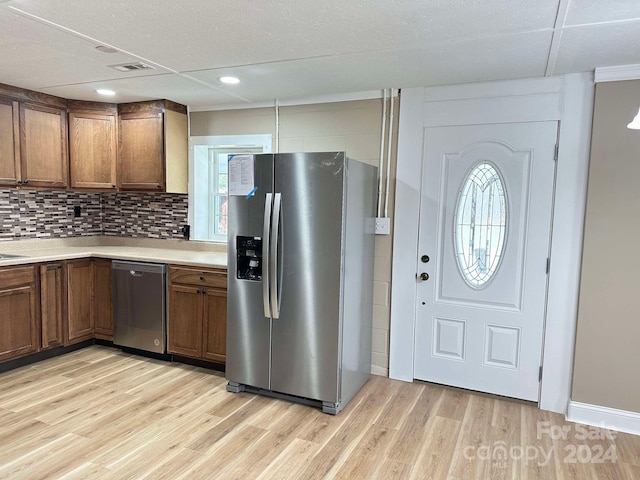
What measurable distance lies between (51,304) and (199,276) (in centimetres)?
132

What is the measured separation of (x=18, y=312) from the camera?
11.4 feet

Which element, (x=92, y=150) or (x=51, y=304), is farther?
(x=92, y=150)

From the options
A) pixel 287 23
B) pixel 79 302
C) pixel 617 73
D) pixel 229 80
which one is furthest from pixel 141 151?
pixel 617 73

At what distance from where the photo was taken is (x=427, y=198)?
3.37 meters

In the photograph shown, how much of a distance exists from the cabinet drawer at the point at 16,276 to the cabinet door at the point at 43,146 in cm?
78

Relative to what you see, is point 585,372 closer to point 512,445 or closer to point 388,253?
point 512,445

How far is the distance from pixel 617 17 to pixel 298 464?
8.89 feet

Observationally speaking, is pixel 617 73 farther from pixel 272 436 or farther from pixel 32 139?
pixel 32 139

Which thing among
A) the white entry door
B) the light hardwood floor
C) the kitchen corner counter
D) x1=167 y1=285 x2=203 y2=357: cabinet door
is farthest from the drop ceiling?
the light hardwood floor

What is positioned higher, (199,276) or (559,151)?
(559,151)

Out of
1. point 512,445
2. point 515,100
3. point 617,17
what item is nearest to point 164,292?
point 512,445

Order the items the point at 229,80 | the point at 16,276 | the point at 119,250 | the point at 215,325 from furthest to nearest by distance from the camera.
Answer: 1. the point at 119,250
2. the point at 215,325
3. the point at 16,276
4. the point at 229,80

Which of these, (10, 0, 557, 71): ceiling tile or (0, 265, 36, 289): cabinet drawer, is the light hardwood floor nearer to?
(0, 265, 36, 289): cabinet drawer

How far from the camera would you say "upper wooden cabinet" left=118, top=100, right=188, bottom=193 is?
4.07 metres
